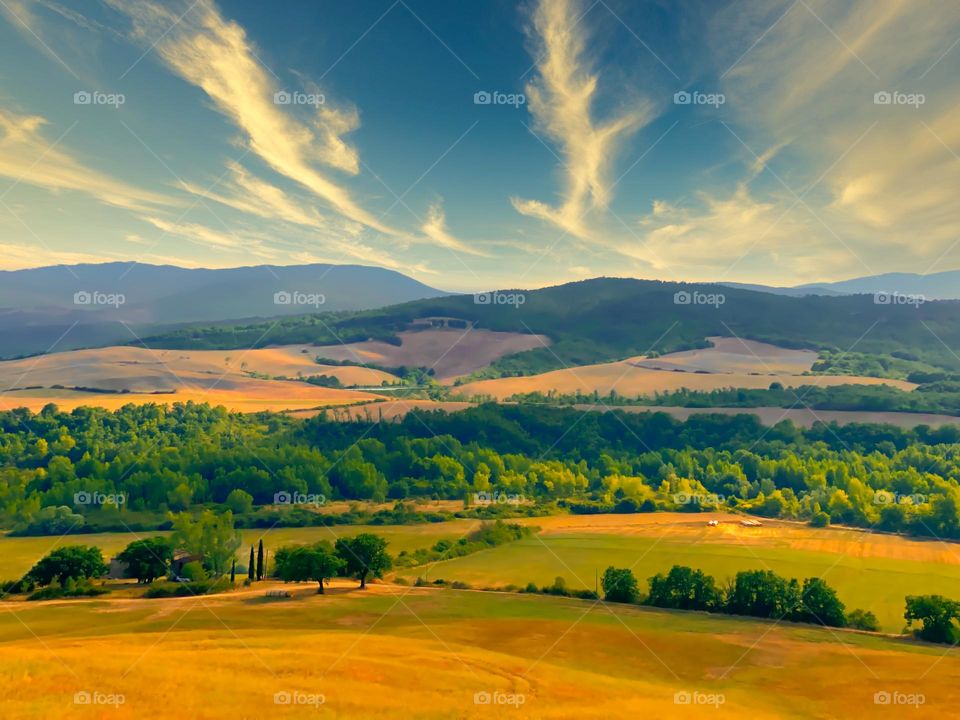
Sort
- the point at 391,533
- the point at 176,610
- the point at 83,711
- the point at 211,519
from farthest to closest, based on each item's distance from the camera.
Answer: the point at 391,533 < the point at 211,519 < the point at 176,610 < the point at 83,711

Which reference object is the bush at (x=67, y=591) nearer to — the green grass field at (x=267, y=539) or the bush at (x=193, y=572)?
the bush at (x=193, y=572)

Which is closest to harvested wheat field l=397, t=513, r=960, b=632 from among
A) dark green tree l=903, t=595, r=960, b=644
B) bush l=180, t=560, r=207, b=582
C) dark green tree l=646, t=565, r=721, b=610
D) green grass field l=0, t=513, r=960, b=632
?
green grass field l=0, t=513, r=960, b=632

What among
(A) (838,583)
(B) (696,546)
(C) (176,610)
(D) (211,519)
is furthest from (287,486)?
(A) (838,583)

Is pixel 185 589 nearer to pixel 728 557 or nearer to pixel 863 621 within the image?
pixel 728 557

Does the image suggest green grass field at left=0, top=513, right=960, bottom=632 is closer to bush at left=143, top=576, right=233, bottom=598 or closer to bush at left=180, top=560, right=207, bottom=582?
bush at left=180, top=560, right=207, bottom=582

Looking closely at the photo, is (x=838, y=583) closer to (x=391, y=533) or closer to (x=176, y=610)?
(x=391, y=533)
